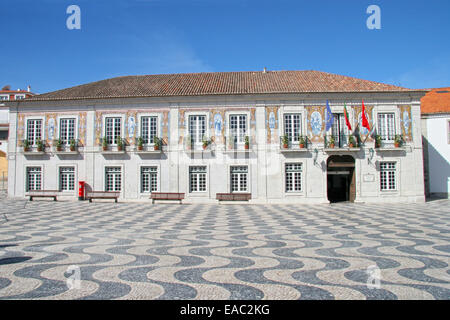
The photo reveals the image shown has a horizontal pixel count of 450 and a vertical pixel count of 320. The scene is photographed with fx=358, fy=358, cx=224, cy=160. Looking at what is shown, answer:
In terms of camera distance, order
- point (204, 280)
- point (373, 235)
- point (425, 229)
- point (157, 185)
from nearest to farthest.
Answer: point (204, 280) < point (373, 235) < point (425, 229) < point (157, 185)

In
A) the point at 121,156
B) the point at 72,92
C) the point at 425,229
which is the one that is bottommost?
the point at 425,229

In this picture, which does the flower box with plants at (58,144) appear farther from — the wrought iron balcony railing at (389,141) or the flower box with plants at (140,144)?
the wrought iron balcony railing at (389,141)

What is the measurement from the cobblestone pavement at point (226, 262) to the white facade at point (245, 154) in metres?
10.8

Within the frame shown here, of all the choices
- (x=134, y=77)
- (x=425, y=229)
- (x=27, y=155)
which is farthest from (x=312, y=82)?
(x=27, y=155)

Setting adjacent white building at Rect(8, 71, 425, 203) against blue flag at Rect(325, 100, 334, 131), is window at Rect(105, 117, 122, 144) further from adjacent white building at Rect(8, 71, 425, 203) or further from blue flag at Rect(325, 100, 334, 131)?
blue flag at Rect(325, 100, 334, 131)

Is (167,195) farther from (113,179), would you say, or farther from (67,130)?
(67,130)

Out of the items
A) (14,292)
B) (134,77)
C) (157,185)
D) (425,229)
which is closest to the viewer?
(14,292)

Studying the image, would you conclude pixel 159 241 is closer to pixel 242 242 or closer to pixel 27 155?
pixel 242 242

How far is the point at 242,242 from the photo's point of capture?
793cm

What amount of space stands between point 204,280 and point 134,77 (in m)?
23.2

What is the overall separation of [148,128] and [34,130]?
764 centimetres

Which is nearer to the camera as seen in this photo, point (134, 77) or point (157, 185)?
point (157, 185)

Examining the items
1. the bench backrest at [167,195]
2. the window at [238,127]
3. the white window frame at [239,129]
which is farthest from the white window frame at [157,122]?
the window at [238,127]

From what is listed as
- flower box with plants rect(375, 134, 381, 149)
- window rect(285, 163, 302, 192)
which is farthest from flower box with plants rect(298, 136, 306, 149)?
flower box with plants rect(375, 134, 381, 149)
